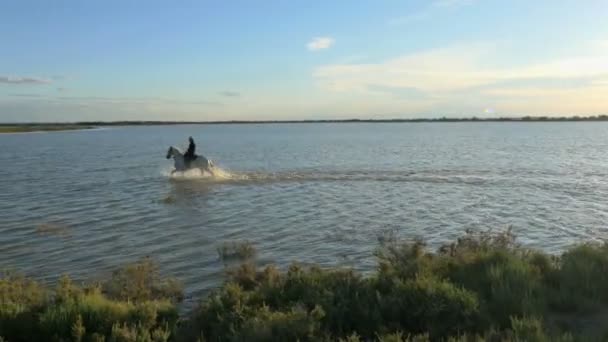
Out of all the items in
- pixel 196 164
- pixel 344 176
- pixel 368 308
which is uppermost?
pixel 368 308

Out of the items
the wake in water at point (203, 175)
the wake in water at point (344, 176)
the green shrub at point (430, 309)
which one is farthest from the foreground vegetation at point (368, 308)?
Answer: the wake in water at point (203, 175)

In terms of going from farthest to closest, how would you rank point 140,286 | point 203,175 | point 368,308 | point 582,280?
point 203,175
point 140,286
point 582,280
point 368,308

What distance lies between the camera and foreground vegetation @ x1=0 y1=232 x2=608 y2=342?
6.47 metres

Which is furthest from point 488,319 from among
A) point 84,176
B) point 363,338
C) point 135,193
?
point 84,176

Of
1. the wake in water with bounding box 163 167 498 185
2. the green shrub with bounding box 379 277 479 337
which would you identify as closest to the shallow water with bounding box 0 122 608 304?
the wake in water with bounding box 163 167 498 185

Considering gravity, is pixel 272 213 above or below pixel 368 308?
below

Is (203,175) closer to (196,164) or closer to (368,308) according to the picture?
(196,164)

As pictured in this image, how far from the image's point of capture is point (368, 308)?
23.5 feet

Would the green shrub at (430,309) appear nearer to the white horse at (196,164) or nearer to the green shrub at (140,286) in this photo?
the green shrub at (140,286)

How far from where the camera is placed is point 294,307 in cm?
705

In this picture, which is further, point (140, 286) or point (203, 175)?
point (203, 175)

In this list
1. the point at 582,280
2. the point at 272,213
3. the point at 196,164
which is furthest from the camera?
the point at 196,164

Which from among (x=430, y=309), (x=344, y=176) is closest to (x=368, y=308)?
(x=430, y=309)

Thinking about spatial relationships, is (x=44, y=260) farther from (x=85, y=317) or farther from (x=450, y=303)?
(x=450, y=303)
